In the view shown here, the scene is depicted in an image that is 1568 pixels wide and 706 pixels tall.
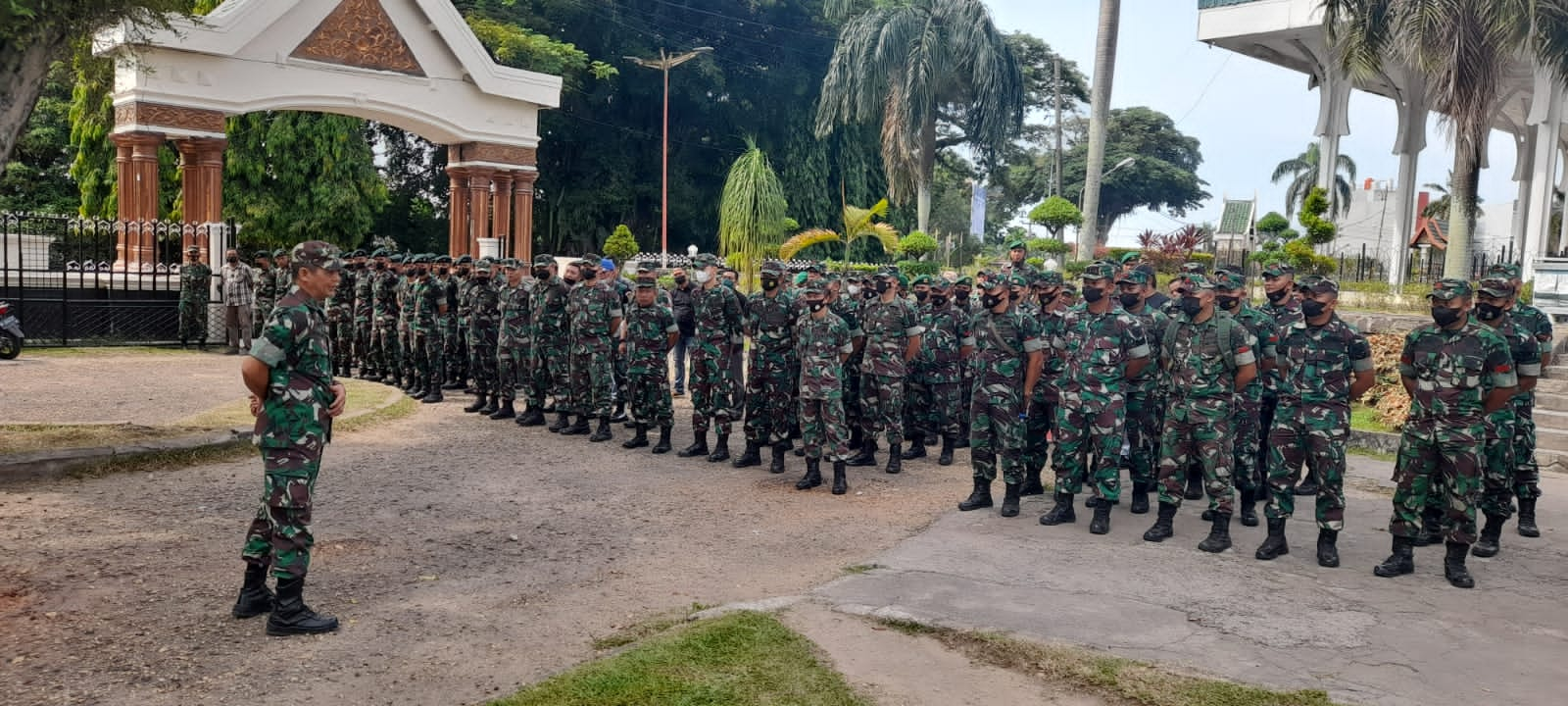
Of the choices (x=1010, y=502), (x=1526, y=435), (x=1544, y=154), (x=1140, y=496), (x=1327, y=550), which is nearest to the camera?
(x=1327, y=550)

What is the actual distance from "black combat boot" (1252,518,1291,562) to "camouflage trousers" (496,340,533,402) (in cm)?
692

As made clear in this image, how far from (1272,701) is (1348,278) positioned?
1825 cm

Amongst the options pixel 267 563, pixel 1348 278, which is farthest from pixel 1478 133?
pixel 267 563

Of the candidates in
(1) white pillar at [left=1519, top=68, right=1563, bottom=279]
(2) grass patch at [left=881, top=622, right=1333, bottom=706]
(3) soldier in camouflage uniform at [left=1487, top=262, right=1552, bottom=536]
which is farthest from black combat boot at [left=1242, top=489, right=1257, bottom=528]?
(1) white pillar at [left=1519, top=68, right=1563, bottom=279]

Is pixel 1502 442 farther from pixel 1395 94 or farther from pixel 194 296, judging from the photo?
pixel 1395 94

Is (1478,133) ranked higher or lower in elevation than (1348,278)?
higher

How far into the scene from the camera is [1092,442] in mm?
7703

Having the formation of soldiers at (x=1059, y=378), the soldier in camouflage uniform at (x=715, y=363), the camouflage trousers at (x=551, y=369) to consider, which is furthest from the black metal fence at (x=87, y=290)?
the soldier in camouflage uniform at (x=715, y=363)

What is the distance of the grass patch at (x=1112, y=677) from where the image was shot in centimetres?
432

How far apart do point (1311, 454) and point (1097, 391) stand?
4.51 ft

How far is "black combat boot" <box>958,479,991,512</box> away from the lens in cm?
803

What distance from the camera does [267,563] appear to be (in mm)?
5020

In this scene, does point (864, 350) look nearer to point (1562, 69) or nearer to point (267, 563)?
point (267, 563)

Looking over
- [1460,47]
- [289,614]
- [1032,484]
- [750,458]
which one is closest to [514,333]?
[750,458]
